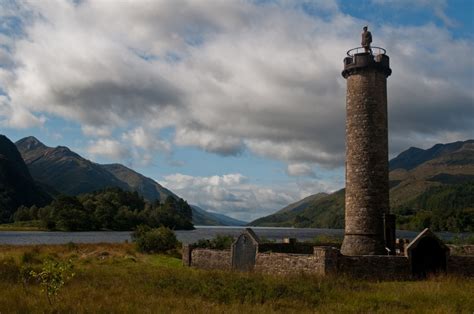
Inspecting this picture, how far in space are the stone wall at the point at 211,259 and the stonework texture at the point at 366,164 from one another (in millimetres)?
6820

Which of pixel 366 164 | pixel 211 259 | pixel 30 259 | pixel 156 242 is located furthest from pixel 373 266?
pixel 30 259

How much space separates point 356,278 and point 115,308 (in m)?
13.3

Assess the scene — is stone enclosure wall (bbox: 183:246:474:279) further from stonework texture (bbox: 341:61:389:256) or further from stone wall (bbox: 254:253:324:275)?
stonework texture (bbox: 341:61:389:256)

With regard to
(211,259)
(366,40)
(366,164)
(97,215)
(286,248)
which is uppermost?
(366,40)

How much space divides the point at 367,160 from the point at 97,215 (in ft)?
343

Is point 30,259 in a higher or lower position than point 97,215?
lower

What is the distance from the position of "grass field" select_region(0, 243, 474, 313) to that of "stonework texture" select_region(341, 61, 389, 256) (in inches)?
205

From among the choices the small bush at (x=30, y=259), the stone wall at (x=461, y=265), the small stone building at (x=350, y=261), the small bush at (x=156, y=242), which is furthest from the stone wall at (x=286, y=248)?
the small bush at (x=30, y=259)

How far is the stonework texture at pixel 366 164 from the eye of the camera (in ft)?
90.9

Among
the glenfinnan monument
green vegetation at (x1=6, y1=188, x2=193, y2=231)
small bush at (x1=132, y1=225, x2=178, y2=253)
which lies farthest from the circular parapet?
green vegetation at (x1=6, y1=188, x2=193, y2=231)

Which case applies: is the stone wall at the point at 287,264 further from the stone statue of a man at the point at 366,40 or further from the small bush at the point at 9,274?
the stone statue of a man at the point at 366,40

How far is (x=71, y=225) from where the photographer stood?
115 metres

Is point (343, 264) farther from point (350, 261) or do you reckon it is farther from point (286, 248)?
point (286, 248)

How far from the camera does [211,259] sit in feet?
95.0
